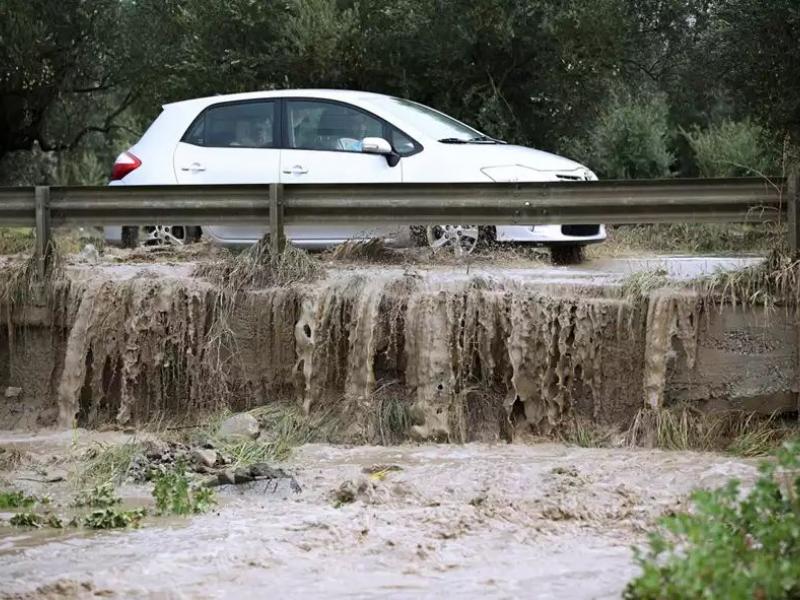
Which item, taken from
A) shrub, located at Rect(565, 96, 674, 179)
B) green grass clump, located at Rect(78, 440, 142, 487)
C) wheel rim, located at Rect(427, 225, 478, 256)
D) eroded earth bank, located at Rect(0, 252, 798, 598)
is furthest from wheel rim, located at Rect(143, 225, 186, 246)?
shrub, located at Rect(565, 96, 674, 179)

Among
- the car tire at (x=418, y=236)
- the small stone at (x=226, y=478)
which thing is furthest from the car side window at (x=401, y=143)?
the small stone at (x=226, y=478)

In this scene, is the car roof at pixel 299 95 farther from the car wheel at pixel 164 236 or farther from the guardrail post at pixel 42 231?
the guardrail post at pixel 42 231

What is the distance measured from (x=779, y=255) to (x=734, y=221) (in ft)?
1.57

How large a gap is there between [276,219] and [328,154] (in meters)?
1.67

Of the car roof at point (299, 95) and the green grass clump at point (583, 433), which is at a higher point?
the car roof at point (299, 95)

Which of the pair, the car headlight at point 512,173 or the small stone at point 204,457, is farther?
the car headlight at point 512,173

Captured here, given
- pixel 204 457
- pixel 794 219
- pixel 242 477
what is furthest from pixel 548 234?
pixel 242 477

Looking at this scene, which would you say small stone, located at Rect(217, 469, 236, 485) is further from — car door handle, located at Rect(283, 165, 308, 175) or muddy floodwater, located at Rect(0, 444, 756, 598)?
car door handle, located at Rect(283, 165, 308, 175)

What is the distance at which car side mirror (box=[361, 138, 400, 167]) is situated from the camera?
1199cm

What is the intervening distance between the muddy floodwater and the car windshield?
13.2 ft

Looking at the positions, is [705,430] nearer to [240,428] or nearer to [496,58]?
[240,428]

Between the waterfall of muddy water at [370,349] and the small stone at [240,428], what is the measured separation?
0.51m

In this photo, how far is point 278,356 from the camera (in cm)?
1059

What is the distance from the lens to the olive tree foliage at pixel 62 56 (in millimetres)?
20172
